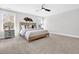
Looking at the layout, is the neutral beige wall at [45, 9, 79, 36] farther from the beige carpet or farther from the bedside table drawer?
the bedside table drawer

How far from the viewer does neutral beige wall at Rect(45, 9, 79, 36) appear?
6.36 m

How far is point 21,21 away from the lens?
736 centimetres

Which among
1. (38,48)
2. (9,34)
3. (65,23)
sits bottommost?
(38,48)

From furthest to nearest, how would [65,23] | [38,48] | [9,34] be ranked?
[65,23] < [9,34] < [38,48]

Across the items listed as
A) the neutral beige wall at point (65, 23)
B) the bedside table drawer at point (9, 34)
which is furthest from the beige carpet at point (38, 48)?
the neutral beige wall at point (65, 23)

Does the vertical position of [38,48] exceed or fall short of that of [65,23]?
it falls short

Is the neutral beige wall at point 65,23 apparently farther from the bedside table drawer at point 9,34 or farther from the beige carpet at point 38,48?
the bedside table drawer at point 9,34

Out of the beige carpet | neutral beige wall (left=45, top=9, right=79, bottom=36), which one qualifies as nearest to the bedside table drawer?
the beige carpet

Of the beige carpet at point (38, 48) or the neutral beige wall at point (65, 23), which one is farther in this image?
the neutral beige wall at point (65, 23)

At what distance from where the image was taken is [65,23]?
24.0 feet

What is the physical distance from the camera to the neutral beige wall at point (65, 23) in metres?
6.36

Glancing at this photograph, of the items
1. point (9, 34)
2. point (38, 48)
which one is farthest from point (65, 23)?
point (9, 34)

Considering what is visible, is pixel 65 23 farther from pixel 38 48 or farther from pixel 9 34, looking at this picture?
pixel 9 34

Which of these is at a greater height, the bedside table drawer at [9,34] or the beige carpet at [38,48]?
the bedside table drawer at [9,34]
